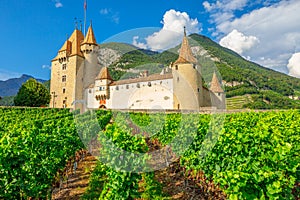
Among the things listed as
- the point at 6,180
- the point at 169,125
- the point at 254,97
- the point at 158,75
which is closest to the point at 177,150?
the point at 169,125

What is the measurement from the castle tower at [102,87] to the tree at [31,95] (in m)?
10.2

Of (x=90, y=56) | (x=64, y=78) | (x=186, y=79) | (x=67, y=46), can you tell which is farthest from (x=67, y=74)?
(x=186, y=79)

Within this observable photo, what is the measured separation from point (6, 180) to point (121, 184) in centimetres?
196

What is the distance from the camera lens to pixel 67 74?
145ft

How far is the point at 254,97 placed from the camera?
7969 cm

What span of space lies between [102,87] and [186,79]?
1632 centimetres

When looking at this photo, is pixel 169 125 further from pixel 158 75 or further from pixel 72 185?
pixel 158 75

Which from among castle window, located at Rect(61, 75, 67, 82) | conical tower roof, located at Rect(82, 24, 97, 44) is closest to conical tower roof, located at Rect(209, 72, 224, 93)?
conical tower roof, located at Rect(82, 24, 97, 44)

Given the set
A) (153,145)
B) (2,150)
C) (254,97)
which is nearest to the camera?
(2,150)

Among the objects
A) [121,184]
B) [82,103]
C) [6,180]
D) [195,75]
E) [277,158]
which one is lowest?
[121,184]

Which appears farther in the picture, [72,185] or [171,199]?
[72,185]

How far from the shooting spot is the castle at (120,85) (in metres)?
31.1

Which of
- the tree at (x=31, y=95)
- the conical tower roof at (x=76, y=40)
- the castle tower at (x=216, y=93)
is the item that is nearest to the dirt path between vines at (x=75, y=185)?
the castle tower at (x=216, y=93)

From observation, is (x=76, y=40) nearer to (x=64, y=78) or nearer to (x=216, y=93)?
(x=64, y=78)
